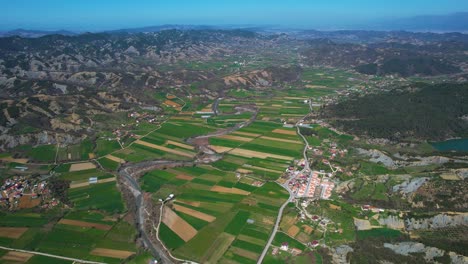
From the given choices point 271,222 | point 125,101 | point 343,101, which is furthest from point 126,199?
point 343,101

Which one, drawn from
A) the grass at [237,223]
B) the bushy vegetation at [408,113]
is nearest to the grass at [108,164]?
the grass at [237,223]

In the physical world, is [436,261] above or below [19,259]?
above

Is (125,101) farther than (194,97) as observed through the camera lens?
No

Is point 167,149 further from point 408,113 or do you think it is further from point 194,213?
point 408,113

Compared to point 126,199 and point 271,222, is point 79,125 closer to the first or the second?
point 126,199

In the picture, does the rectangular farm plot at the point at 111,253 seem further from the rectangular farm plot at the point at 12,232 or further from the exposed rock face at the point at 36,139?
the exposed rock face at the point at 36,139

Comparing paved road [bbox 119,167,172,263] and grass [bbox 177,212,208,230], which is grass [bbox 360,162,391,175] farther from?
paved road [bbox 119,167,172,263]
